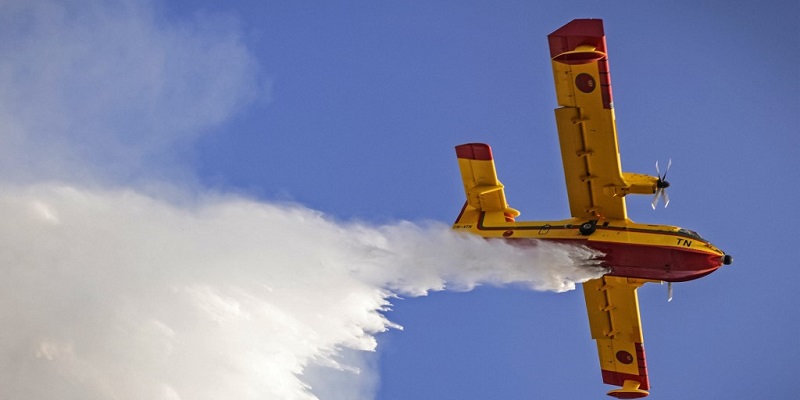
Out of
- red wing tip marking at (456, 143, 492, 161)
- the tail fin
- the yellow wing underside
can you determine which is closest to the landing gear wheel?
the yellow wing underside

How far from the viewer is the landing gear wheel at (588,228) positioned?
103ft

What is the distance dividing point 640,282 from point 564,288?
2.42 m

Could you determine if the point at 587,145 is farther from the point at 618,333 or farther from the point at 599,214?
the point at 618,333

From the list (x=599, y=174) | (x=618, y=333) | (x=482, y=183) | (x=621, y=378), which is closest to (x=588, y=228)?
(x=599, y=174)

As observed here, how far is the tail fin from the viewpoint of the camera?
33188 mm

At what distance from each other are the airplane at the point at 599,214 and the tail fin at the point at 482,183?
1.2 inches

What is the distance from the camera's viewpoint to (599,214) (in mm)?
31688

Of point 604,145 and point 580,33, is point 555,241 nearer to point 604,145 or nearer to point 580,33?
point 604,145

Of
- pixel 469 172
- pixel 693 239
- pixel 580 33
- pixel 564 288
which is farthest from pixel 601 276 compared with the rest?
pixel 580 33

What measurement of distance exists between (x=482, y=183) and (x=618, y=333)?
691 cm

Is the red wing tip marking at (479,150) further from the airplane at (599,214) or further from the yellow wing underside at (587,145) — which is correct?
the yellow wing underside at (587,145)

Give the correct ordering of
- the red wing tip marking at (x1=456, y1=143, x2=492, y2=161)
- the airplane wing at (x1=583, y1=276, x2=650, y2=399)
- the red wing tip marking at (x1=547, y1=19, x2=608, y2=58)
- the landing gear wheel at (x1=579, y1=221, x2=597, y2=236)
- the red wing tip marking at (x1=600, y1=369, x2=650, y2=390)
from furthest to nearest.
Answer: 1. the red wing tip marking at (x1=600, y1=369, x2=650, y2=390)
2. the airplane wing at (x1=583, y1=276, x2=650, y2=399)
3. the red wing tip marking at (x1=456, y1=143, x2=492, y2=161)
4. the landing gear wheel at (x1=579, y1=221, x2=597, y2=236)
5. the red wing tip marking at (x1=547, y1=19, x2=608, y2=58)

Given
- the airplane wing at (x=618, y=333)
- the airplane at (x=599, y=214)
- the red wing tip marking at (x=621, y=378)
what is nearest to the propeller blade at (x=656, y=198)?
the airplane at (x=599, y=214)

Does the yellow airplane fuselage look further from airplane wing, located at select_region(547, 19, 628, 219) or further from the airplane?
airplane wing, located at select_region(547, 19, 628, 219)
